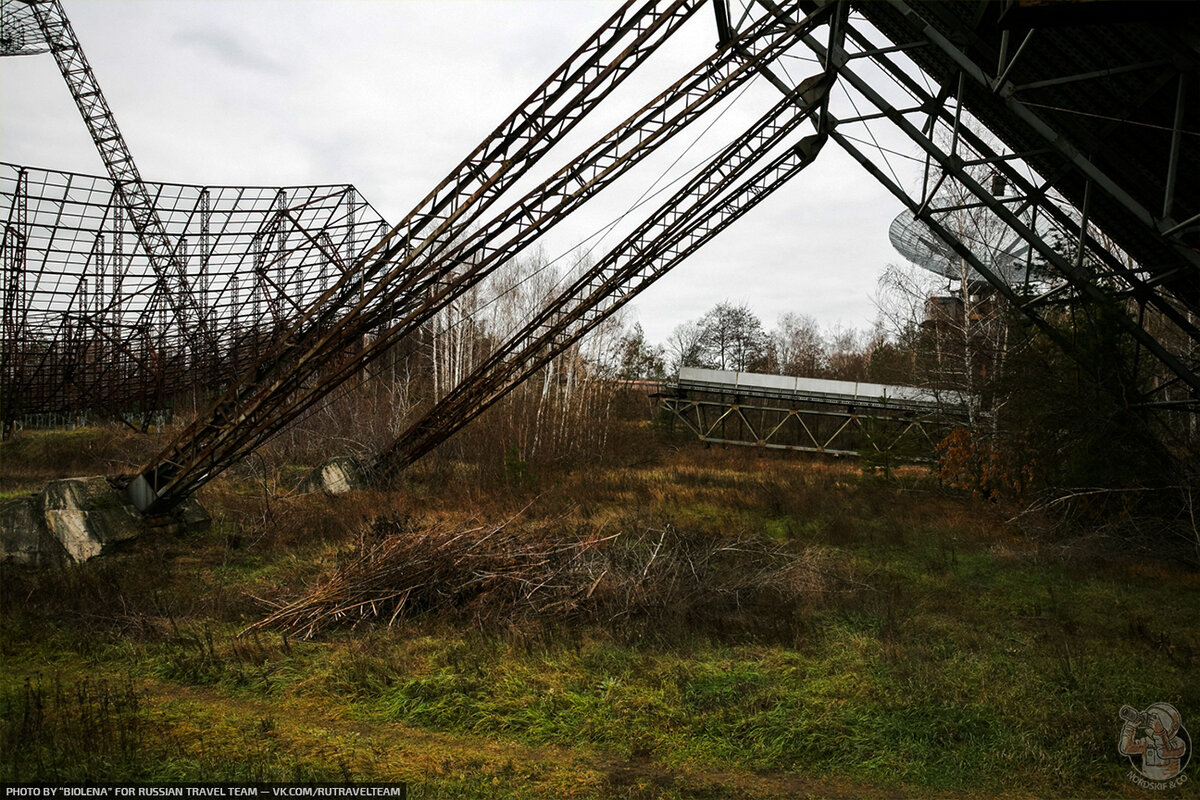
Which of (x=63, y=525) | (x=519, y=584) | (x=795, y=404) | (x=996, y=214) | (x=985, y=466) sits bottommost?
(x=519, y=584)

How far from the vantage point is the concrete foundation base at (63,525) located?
424 inches

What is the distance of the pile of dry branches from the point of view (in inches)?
313

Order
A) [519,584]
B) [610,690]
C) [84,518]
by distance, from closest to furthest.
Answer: [610,690] < [519,584] < [84,518]

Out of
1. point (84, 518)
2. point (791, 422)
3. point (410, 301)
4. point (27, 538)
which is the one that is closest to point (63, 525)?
point (84, 518)

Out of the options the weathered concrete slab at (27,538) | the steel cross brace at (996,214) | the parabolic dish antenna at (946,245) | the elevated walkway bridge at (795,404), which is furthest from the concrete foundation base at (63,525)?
the elevated walkway bridge at (795,404)

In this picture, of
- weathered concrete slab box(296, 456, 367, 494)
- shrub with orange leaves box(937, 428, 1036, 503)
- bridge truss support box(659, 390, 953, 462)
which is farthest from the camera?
bridge truss support box(659, 390, 953, 462)

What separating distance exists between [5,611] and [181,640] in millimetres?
2486

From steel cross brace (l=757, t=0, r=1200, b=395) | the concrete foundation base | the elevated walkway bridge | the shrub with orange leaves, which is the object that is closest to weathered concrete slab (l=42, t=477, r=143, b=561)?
the concrete foundation base

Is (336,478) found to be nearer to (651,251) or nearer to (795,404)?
(651,251)

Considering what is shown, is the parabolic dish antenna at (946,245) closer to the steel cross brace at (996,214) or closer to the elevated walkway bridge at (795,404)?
the steel cross brace at (996,214)

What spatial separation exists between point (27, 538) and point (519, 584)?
765 centimetres

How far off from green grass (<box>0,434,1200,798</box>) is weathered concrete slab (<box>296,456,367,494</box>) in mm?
6430

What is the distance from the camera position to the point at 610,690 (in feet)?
20.0

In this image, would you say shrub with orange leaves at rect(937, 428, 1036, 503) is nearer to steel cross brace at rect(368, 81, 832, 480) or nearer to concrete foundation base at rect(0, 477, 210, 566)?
steel cross brace at rect(368, 81, 832, 480)
